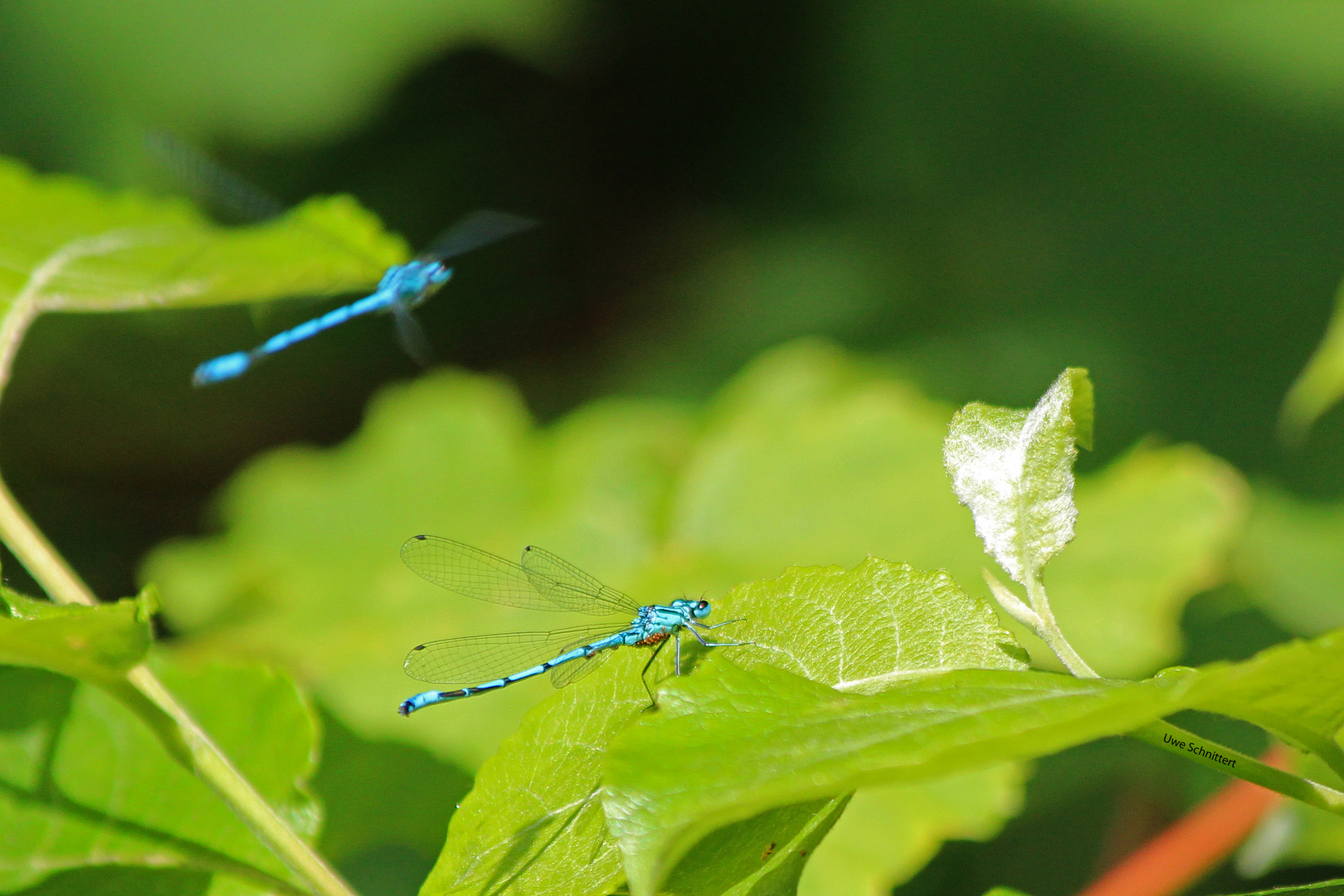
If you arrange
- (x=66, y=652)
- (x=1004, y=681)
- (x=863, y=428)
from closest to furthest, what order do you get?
1. (x=1004, y=681)
2. (x=66, y=652)
3. (x=863, y=428)

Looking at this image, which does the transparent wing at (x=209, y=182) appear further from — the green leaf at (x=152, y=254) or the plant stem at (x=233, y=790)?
the plant stem at (x=233, y=790)

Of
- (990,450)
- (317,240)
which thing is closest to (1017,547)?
(990,450)

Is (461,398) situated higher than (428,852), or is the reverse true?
(461,398)

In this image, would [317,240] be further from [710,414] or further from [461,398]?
[710,414]

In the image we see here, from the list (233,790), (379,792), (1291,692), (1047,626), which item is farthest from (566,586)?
(1291,692)

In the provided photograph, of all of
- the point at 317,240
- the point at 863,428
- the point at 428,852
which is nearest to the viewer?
the point at 317,240

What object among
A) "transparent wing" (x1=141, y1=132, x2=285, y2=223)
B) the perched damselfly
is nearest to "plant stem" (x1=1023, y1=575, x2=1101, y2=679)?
the perched damselfly

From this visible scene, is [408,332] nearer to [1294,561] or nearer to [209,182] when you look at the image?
[209,182]
